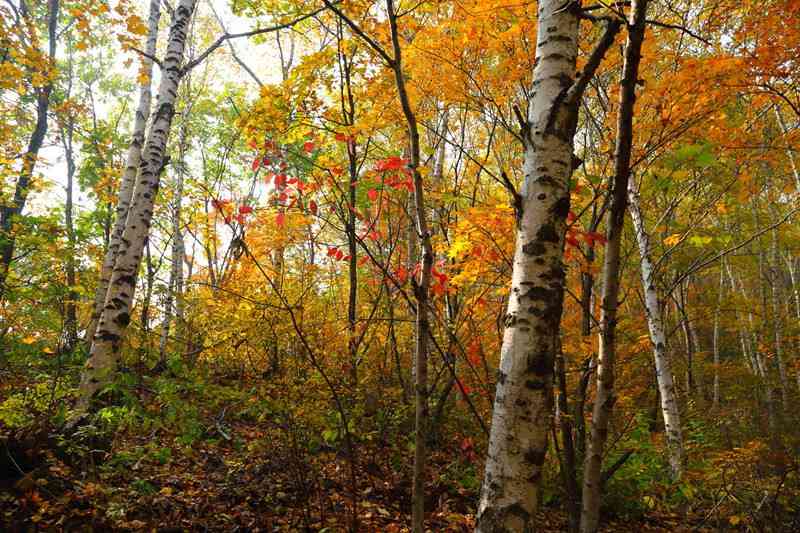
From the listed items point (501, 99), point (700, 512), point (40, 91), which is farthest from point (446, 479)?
point (40, 91)

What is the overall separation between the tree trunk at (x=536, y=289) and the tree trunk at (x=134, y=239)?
360 centimetres

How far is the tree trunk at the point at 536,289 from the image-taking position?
134 cm

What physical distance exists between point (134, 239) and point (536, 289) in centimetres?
408

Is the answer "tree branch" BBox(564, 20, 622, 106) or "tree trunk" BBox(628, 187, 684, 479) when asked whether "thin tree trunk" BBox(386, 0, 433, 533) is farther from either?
"tree trunk" BBox(628, 187, 684, 479)

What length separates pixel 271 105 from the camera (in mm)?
4867

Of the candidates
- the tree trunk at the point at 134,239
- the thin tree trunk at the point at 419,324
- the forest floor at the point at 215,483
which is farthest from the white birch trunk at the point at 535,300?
the tree trunk at the point at 134,239

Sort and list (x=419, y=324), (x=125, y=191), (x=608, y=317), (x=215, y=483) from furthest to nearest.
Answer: (x=125, y=191) → (x=215, y=483) → (x=419, y=324) → (x=608, y=317)

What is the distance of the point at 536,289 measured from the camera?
1.46 m

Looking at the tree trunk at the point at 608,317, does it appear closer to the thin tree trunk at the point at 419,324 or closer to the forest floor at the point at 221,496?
the thin tree trunk at the point at 419,324

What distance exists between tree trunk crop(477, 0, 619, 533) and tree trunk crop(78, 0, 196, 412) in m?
3.60

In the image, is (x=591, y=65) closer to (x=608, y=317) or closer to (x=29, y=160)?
(x=608, y=317)

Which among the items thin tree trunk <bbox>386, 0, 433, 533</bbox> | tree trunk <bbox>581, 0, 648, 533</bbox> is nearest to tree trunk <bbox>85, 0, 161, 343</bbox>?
thin tree trunk <bbox>386, 0, 433, 533</bbox>

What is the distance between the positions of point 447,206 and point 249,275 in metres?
4.13

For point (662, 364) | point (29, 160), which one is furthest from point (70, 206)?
point (662, 364)
